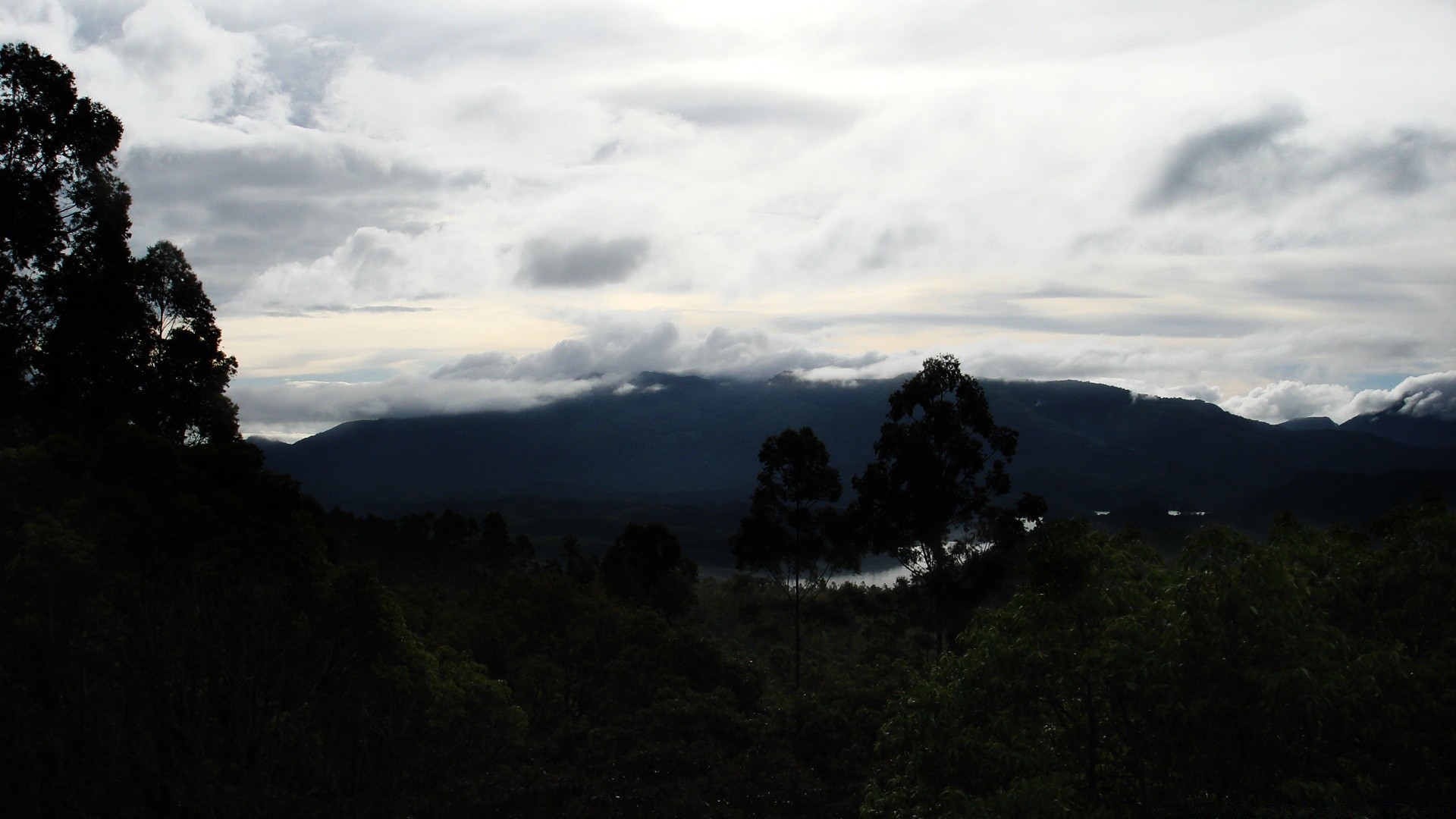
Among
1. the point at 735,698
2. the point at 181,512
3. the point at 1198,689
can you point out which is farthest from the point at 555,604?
the point at 1198,689

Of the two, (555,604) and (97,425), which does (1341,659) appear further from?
(555,604)

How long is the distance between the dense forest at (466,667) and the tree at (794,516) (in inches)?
288

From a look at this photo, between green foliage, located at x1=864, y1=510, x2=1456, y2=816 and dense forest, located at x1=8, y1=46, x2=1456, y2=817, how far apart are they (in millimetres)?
52

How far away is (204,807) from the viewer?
16.2 meters

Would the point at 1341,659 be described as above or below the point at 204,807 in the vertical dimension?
above

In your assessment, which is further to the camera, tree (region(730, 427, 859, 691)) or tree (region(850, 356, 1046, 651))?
tree (region(730, 427, 859, 691))

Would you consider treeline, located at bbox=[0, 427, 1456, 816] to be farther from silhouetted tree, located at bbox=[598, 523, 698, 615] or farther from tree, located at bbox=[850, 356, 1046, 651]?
silhouetted tree, located at bbox=[598, 523, 698, 615]

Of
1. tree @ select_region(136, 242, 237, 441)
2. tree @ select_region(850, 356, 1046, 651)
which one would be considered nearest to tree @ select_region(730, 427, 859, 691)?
tree @ select_region(850, 356, 1046, 651)

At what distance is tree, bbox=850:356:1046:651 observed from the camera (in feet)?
137

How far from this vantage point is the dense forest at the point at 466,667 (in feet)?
43.4

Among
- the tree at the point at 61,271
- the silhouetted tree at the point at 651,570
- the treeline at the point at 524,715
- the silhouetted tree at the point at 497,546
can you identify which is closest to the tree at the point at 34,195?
the tree at the point at 61,271

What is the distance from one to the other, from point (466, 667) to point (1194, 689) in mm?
21867

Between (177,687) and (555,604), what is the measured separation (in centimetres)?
2598

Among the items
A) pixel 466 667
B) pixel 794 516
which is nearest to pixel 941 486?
pixel 794 516
